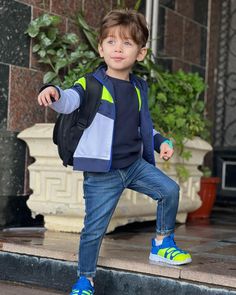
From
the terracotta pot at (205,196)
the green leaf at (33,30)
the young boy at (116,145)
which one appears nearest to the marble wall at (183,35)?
the terracotta pot at (205,196)

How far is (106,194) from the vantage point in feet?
8.84

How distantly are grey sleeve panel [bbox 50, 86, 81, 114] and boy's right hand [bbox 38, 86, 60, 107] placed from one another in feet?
0.14

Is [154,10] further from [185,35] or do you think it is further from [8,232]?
Answer: [8,232]

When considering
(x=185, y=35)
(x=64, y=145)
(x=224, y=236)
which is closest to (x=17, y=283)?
(x=64, y=145)

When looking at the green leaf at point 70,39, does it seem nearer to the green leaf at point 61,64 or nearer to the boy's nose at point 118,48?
the green leaf at point 61,64

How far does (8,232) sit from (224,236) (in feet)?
4.55

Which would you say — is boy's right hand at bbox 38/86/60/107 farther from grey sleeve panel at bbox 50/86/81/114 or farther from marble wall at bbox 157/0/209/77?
marble wall at bbox 157/0/209/77

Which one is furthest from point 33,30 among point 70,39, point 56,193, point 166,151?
point 166,151

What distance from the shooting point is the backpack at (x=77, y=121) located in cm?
265

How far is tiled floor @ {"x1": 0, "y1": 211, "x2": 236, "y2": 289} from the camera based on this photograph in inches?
108

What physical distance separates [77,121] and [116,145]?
7.8 inches

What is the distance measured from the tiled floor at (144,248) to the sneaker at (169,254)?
4cm

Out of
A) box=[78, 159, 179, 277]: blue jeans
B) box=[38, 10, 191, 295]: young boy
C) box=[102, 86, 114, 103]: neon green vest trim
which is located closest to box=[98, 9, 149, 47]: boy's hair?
box=[38, 10, 191, 295]: young boy

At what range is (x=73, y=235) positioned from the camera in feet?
12.3
